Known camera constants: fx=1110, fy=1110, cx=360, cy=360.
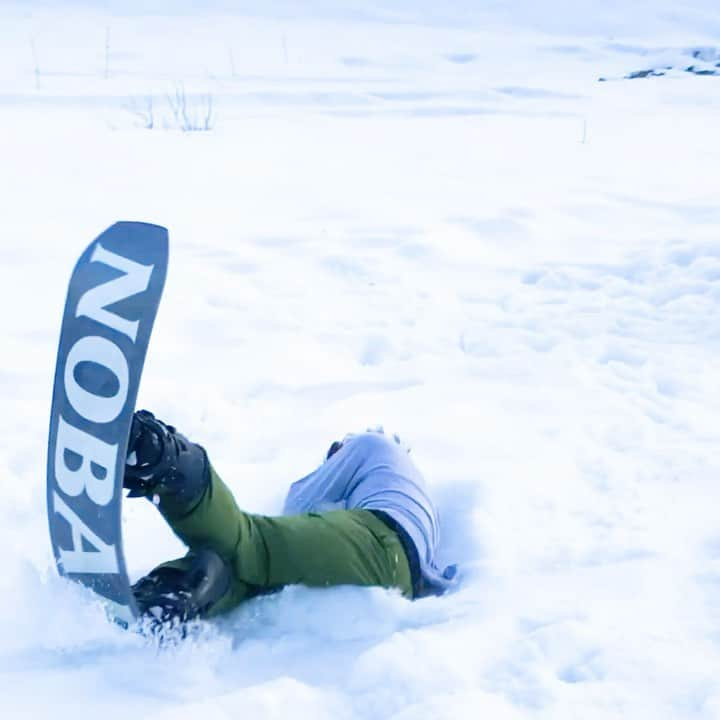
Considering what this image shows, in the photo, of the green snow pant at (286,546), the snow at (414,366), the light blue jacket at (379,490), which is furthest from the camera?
the light blue jacket at (379,490)

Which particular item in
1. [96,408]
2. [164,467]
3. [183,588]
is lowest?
[183,588]

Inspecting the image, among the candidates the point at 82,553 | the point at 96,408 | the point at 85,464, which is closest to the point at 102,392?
the point at 96,408

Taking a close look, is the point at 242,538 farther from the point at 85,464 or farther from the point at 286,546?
the point at 85,464

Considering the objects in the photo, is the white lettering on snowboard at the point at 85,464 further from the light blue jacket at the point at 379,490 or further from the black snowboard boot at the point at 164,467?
the light blue jacket at the point at 379,490

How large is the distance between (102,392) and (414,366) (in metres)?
1.91

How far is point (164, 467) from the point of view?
2.07 meters

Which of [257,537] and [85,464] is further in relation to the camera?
[257,537]

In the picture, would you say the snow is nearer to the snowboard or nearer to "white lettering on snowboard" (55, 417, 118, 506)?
the snowboard

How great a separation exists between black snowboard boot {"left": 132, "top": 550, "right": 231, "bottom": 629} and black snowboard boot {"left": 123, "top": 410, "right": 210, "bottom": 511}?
4.6 inches

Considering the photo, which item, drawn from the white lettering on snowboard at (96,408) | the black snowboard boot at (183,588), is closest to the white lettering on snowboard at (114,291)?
the white lettering on snowboard at (96,408)

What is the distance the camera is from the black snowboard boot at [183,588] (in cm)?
207

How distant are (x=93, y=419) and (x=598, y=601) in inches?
42.8

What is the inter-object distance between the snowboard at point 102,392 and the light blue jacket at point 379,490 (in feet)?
2.19

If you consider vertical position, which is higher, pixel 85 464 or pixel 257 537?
pixel 85 464
